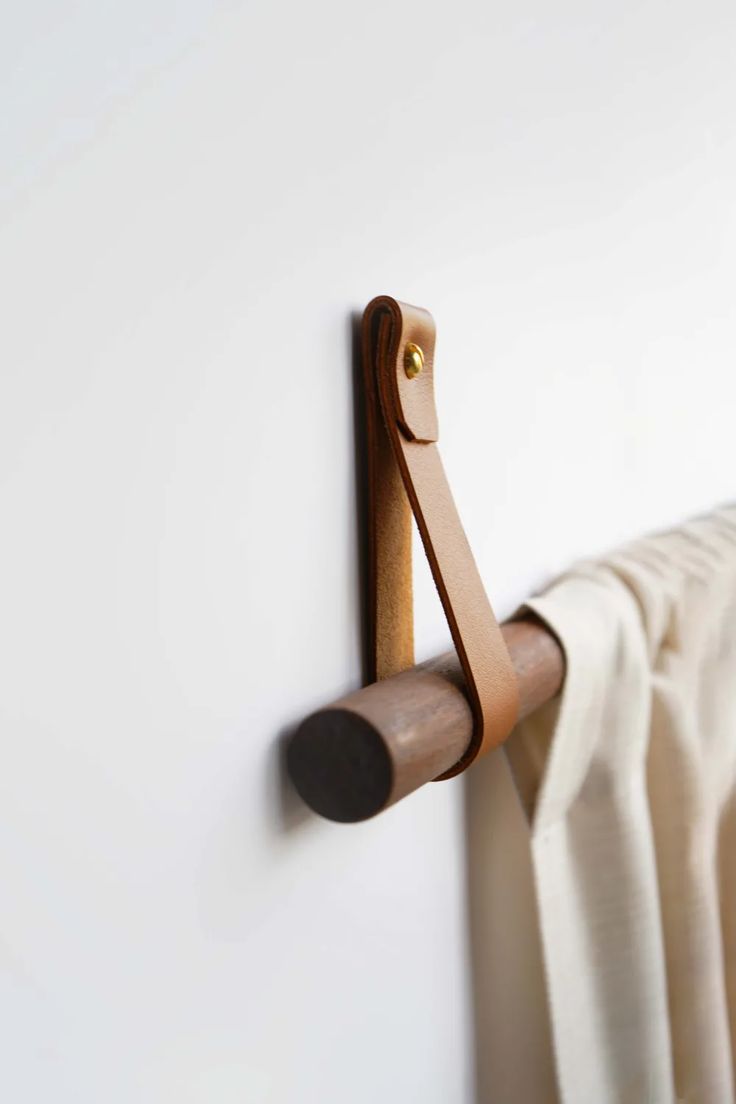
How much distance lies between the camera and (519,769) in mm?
377

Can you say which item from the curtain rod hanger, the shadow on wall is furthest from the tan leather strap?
the shadow on wall

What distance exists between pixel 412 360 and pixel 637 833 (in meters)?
0.23

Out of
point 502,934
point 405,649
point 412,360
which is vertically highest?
point 412,360

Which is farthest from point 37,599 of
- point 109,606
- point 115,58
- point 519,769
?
point 519,769

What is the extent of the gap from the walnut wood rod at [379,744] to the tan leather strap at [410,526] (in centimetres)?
1

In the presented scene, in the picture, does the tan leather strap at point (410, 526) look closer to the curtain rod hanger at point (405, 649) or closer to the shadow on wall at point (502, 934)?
the curtain rod hanger at point (405, 649)

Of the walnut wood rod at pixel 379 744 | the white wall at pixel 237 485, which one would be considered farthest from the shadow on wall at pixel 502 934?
the walnut wood rod at pixel 379 744

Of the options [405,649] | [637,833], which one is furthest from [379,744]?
[637,833]

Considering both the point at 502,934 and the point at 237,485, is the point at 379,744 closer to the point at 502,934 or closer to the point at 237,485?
the point at 237,485

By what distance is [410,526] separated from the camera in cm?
32

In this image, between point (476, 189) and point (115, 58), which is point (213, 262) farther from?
point (476, 189)

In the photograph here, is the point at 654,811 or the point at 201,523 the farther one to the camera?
the point at 654,811

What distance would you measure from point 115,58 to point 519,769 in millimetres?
290

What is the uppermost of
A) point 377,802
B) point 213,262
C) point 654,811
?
point 213,262
